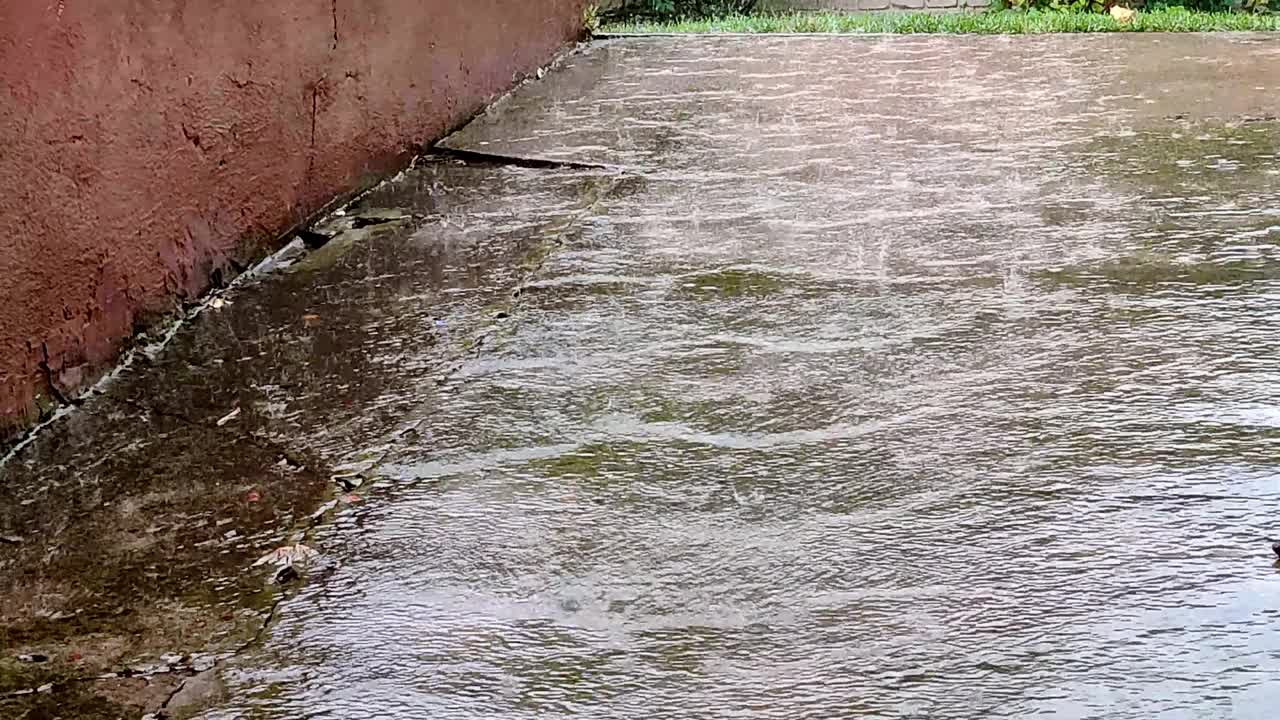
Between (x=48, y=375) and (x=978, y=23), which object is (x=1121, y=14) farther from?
(x=48, y=375)

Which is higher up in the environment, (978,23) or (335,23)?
(978,23)

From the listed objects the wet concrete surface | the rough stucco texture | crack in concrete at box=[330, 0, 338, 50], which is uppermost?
crack in concrete at box=[330, 0, 338, 50]

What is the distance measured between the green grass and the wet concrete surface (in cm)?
218

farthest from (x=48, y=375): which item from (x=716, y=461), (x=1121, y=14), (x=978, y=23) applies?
(x=1121, y=14)

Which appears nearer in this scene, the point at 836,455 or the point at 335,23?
the point at 836,455

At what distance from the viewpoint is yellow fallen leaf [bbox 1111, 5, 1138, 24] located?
5.35 m

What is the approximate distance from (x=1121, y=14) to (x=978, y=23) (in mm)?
701

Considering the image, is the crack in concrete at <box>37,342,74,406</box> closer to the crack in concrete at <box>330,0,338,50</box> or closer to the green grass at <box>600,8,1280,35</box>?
the crack in concrete at <box>330,0,338,50</box>

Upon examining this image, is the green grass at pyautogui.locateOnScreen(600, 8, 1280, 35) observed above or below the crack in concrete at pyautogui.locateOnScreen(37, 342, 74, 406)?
above

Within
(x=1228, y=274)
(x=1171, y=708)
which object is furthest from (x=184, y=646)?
(x=1228, y=274)

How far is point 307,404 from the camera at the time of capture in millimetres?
2002

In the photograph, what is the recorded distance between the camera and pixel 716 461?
1.75 meters

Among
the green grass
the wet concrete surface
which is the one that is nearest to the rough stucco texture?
the wet concrete surface

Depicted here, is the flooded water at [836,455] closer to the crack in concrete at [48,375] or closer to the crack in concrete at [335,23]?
the crack in concrete at [335,23]
